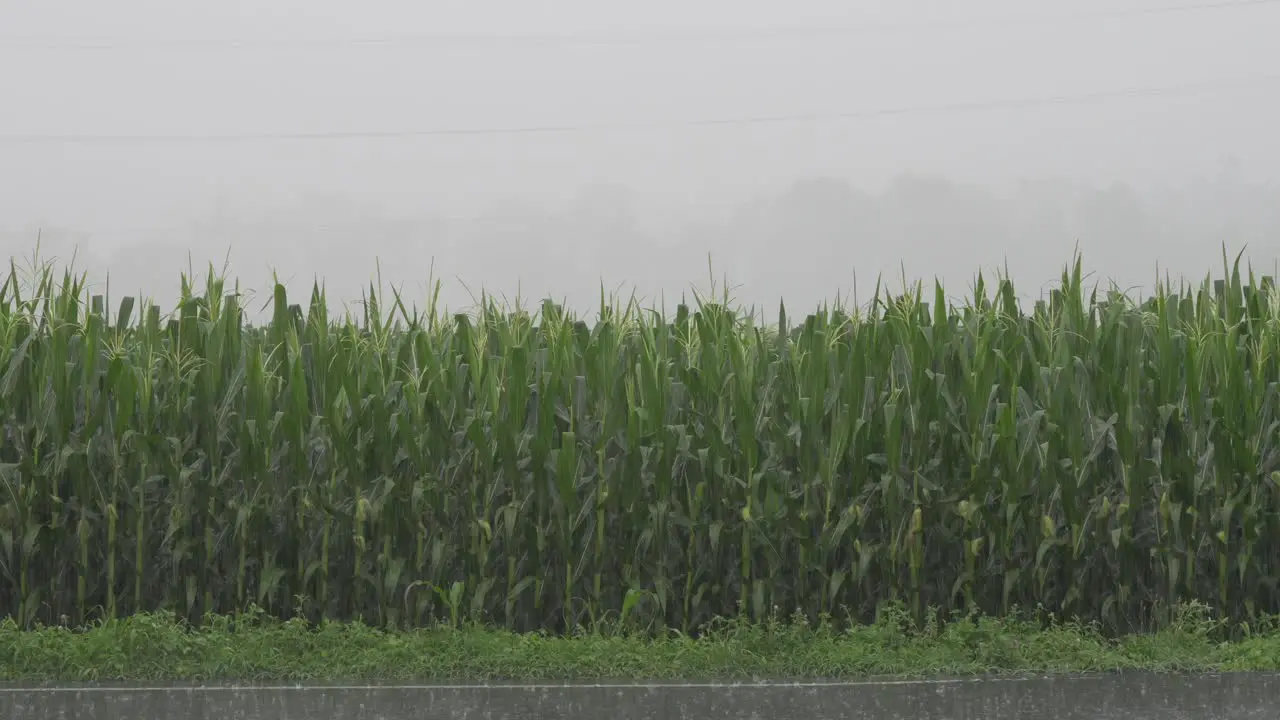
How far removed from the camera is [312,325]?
10172 millimetres

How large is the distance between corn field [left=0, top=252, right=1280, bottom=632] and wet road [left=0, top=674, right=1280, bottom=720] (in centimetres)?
93

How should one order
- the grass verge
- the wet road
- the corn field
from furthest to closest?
the corn field
the grass verge
the wet road

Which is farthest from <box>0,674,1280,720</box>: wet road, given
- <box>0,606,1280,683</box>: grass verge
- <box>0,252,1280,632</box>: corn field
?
<box>0,252,1280,632</box>: corn field

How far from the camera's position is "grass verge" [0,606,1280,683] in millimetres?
8625

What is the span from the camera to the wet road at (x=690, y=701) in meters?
7.79

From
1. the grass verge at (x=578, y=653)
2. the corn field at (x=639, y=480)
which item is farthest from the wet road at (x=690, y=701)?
the corn field at (x=639, y=480)

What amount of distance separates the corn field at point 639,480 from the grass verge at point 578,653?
0.29 metres

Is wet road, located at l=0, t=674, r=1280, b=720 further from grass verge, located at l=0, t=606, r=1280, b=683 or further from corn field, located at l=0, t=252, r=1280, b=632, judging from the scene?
corn field, located at l=0, t=252, r=1280, b=632

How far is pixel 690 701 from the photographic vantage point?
802 cm

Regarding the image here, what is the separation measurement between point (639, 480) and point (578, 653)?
46.7 inches

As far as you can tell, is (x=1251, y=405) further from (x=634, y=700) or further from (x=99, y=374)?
(x=99, y=374)

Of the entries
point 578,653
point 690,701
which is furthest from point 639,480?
point 690,701

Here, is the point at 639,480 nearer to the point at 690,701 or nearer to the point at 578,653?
the point at 578,653

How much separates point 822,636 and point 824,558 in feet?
1.60
